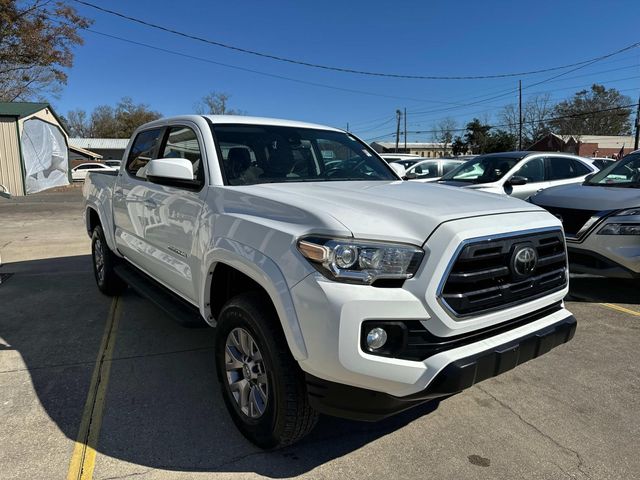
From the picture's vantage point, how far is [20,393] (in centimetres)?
340

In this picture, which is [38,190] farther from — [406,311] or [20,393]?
[406,311]

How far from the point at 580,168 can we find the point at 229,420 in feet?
28.7

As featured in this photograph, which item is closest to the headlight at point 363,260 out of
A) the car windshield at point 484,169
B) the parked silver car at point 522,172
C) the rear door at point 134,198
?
the rear door at point 134,198

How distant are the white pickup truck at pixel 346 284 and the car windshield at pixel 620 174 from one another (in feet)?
13.5

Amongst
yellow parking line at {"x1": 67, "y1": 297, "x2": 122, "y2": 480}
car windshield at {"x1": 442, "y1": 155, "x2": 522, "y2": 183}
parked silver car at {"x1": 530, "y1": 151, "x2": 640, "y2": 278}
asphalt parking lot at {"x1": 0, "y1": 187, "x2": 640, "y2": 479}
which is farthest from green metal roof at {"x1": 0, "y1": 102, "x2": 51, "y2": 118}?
parked silver car at {"x1": 530, "y1": 151, "x2": 640, "y2": 278}

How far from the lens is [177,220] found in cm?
355

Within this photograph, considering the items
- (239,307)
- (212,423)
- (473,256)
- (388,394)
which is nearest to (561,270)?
(473,256)

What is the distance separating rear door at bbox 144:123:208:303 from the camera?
3.31m

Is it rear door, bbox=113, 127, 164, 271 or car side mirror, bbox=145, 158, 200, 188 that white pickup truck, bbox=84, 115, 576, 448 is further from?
rear door, bbox=113, 127, 164, 271

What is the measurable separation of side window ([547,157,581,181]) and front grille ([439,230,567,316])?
687cm

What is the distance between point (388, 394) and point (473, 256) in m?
0.77

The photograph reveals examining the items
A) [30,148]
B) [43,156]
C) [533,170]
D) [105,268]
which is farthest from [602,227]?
[43,156]

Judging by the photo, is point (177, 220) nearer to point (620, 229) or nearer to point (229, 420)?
point (229, 420)

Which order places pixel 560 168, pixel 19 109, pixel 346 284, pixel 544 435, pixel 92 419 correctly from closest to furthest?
pixel 346 284 → pixel 544 435 → pixel 92 419 → pixel 560 168 → pixel 19 109
